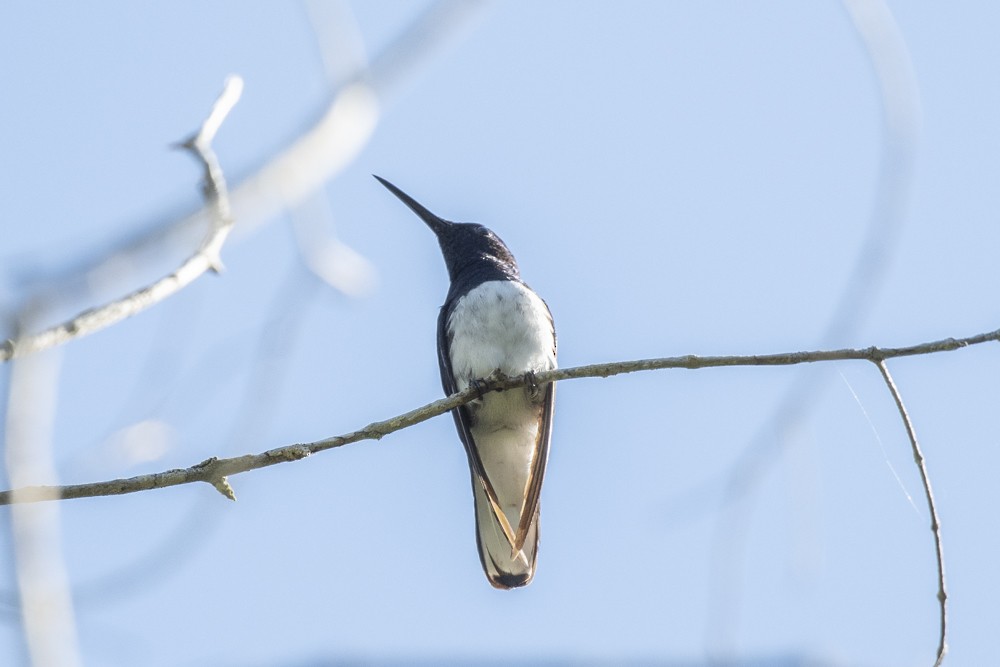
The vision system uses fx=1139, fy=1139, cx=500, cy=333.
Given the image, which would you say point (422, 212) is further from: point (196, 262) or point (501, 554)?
point (196, 262)

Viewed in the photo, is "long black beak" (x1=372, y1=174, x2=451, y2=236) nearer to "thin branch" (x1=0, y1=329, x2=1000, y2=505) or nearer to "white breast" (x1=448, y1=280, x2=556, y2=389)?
"white breast" (x1=448, y1=280, x2=556, y2=389)

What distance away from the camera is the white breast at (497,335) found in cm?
609

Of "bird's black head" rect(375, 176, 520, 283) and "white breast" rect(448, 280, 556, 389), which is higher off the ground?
"bird's black head" rect(375, 176, 520, 283)

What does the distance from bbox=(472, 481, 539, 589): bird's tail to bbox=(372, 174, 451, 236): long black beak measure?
2.28m

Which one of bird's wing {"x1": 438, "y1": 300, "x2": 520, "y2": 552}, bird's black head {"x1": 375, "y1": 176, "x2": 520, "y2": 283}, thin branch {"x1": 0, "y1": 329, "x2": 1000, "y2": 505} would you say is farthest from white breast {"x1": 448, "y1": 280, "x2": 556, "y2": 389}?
thin branch {"x1": 0, "y1": 329, "x2": 1000, "y2": 505}

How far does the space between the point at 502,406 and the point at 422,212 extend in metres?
2.21

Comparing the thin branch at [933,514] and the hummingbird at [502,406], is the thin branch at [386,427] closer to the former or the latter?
the thin branch at [933,514]

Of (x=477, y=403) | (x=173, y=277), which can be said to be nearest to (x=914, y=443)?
(x=173, y=277)

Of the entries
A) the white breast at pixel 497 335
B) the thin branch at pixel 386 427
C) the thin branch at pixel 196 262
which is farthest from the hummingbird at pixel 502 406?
the thin branch at pixel 196 262

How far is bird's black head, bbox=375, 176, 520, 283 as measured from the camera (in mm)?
7305

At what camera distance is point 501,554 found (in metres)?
6.34

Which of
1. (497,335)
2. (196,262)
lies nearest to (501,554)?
(497,335)

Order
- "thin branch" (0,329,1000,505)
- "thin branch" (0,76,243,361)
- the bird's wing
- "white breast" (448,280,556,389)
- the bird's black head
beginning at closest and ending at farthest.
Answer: "thin branch" (0,76,243,361) → "thin branch" (0,329,1000,505) → "white breast" (448,280,556,389) → the bird's wing → the bird's black head

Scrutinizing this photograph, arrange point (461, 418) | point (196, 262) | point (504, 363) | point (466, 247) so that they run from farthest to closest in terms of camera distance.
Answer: point (466, 247), point (461, 418), point (504, 363), point (196, 262)
